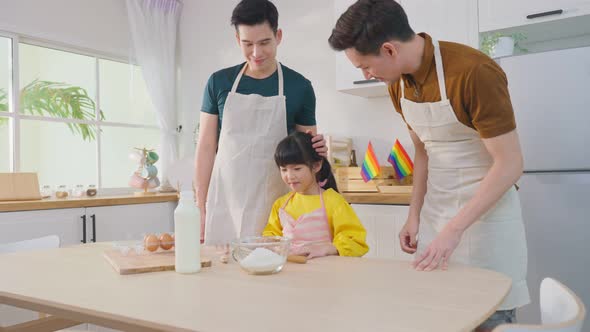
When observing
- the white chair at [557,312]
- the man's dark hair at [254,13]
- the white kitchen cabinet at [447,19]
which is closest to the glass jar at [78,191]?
the man's dark hair at [254,13]

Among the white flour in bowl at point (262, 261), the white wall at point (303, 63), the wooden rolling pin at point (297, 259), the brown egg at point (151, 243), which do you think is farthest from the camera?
the white wall at point (303, 63)

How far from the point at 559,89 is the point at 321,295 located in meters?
1.79

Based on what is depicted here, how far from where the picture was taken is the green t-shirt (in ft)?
5.76

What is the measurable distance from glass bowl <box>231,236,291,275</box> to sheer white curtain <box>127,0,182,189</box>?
2767mm

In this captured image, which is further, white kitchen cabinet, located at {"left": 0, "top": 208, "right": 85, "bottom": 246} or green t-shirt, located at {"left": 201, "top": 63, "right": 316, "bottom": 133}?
white kitchen cabinet, located at {"left": 0, "top": 208, "right": 85, "bottom": 246}

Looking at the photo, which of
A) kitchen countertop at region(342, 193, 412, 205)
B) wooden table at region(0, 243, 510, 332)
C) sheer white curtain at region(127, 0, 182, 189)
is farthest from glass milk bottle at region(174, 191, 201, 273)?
sheer white curtain at region(127, 0, 182, 189)

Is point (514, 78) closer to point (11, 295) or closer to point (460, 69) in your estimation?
point (460, 69)

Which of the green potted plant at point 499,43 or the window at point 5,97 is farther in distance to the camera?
the window at point 5,97

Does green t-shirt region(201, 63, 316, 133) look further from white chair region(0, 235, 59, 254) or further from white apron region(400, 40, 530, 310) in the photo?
white chair region(0, 235, 59, 254)

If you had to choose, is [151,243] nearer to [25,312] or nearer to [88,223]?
[25,312]

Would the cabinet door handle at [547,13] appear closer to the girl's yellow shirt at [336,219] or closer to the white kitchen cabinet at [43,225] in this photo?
the girl's yellow shirt at [336,219]

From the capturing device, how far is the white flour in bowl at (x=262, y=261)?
1.10 m

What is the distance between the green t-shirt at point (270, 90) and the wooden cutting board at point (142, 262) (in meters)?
0.63

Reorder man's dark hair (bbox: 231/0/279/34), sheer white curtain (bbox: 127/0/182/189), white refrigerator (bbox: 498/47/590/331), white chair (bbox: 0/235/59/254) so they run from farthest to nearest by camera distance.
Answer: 1. sheer white curtain (bbox: 127/0/182/189)
2. white refrigerator (bbox: 498/47/590/331)
3. white chair (bbox: 0/235/59/254)
4. man's dark hair (bbox: 231/0/279/34)
